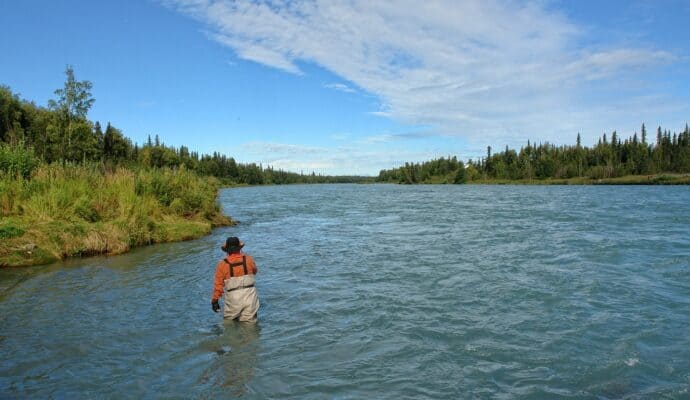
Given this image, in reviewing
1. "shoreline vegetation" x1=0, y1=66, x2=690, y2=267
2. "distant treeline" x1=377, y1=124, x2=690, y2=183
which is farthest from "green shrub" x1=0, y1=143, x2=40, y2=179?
"distant treeline" x1=377, y1=124, x2=690, y2=183

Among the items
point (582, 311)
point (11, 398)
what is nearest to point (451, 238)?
point (582, 311)

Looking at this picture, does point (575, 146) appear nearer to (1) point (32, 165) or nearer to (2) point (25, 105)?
(2) point (25, 105)

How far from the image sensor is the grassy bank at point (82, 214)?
51.8 ft

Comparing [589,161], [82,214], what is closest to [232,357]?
[82,214]

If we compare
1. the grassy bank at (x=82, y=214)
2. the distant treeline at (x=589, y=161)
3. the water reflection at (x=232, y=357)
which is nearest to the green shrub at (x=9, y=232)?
the grassy bank at (x=82, y=214)

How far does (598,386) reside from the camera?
22.0ft

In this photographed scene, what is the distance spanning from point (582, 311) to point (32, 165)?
23.5m

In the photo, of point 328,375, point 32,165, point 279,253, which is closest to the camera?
point 328,375

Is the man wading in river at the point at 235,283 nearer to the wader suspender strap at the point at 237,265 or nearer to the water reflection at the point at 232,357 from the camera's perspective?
the wader suspender strap at the point at 237,265

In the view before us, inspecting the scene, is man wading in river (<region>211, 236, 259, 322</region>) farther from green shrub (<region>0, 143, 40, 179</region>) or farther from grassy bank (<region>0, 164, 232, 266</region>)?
green shrub (<region>0, 143, 40, 179</region>)

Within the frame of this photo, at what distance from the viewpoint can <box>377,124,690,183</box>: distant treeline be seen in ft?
421

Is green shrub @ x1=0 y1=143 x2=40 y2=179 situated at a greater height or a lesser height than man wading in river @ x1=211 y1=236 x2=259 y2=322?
greater

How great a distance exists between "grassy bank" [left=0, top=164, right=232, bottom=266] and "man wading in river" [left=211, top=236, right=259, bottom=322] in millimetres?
10219

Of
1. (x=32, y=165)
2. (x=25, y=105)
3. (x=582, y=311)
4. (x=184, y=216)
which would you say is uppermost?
(x=25, y=105)
